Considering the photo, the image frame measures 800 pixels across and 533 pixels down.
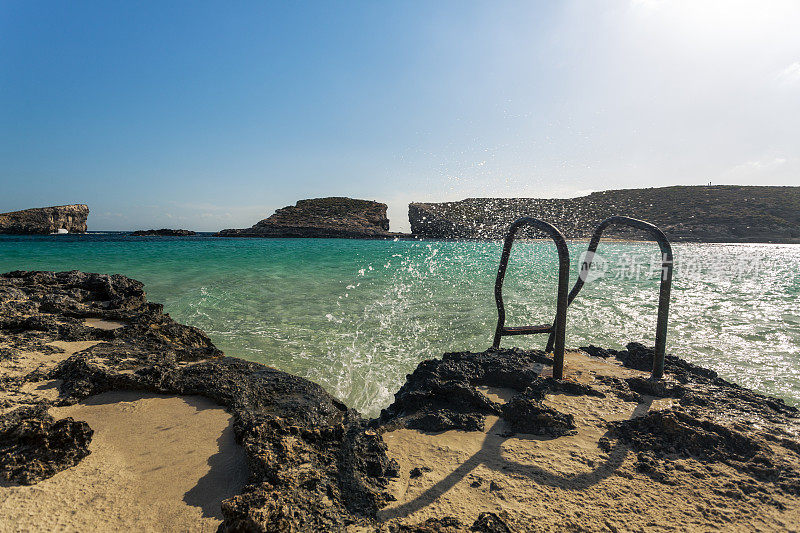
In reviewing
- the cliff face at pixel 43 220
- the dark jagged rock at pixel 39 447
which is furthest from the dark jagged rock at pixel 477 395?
the cliff face at pixel 43 220

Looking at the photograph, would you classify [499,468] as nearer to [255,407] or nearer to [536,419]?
[536,419]

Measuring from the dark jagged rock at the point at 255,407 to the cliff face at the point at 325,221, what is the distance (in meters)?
66.7

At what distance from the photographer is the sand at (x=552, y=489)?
1738 mm

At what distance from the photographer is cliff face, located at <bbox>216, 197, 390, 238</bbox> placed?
2778 inches

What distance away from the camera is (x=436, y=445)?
2393 mm

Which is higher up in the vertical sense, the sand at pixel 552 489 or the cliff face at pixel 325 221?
the cliff face at pixel 325 221

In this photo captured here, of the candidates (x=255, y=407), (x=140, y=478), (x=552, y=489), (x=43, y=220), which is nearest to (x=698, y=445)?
(x=552, y=489)

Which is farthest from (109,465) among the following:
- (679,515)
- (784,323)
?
(784,323)

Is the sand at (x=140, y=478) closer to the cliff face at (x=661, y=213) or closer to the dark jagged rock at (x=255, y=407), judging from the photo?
the dark jagged rock at (x=255, y=407)

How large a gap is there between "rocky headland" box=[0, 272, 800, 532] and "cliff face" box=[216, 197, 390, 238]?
68.3m

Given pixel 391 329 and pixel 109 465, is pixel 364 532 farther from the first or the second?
pixel 391 329

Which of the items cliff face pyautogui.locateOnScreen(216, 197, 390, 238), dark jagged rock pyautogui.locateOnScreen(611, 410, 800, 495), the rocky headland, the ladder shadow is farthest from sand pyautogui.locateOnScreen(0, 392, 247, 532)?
cliff face pyautogui.locateOnScreen(216, 197, 390, 238)

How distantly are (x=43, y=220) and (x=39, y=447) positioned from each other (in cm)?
9671

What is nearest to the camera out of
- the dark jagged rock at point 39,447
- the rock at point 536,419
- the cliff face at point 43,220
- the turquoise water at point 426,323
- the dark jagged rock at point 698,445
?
the dark jagged rock at point 39,447
